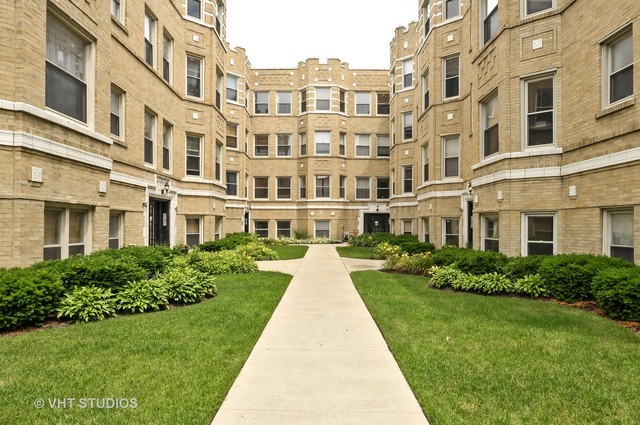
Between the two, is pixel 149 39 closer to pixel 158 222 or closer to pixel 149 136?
pixel 149 136

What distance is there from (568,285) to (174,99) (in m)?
15.5

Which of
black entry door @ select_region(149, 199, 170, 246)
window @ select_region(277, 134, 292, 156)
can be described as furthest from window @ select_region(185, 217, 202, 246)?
window @ select_region(277, 134, 292, 156)

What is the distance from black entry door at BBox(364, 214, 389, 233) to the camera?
31.7 metres

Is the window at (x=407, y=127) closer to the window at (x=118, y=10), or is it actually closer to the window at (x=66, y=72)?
Result: the window at (x=118, y=10)

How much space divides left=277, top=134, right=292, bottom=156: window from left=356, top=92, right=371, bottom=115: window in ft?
20.7

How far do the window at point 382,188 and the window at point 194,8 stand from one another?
18.6m

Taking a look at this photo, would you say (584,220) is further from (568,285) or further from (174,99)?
(174,99)

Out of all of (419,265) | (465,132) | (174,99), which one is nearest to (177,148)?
(174,99)

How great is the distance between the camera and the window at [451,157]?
17281mm

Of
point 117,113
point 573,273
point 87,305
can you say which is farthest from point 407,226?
point 87,305

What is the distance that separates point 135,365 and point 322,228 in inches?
1048

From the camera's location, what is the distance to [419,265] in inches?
514

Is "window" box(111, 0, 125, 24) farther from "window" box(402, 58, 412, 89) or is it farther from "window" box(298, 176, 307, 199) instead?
"window" box(298, 176, 307, 199)

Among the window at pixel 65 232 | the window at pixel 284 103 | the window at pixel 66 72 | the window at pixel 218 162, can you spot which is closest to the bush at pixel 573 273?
the window at pixel 65 232
